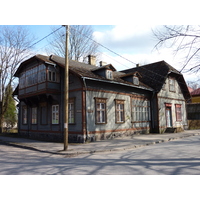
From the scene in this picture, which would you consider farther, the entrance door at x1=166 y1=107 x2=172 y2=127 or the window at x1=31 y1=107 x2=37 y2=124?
the entrance door at x1=166 y1=107 x2=172 y2=127

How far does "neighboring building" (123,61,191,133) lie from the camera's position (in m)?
23.1

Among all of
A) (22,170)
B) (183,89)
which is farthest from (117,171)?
(183,89)

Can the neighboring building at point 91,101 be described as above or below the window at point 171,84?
below

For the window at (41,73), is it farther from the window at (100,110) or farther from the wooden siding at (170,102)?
the wooden siding at (170,102)

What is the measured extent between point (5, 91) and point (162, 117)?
23315 mm

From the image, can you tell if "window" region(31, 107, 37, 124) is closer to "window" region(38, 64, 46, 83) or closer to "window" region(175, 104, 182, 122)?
"window" region(38, 64, 46, 83)

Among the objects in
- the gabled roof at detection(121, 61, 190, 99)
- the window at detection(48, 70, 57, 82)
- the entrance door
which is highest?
the gabled roof at detection(121, 61, 190, 99)

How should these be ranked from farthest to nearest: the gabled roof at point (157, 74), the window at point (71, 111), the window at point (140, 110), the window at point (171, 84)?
the window at point (171, 84) → the gabled roof at point (157, 74) → the window at point (140, 110) → the window at point (71, 111)

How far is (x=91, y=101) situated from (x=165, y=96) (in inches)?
463

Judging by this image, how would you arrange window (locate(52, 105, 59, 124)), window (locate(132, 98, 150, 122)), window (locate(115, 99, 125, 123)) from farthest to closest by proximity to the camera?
window (locate(132, 98, 150, 122))
window (locate(115, 99, 125, 123))
window (locate(52, 105, 59, 124))

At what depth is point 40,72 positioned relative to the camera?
18047 millimetres

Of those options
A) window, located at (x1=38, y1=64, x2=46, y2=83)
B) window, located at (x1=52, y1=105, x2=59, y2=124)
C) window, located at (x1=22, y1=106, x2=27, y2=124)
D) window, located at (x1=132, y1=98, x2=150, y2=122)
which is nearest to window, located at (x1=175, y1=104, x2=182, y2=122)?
window, located at (x1=132, y1=98, x2=150, y2=122)

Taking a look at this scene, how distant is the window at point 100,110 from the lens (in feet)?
56.0

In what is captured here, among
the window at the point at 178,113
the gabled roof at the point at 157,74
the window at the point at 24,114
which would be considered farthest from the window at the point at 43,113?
the window at the point at 178,113
